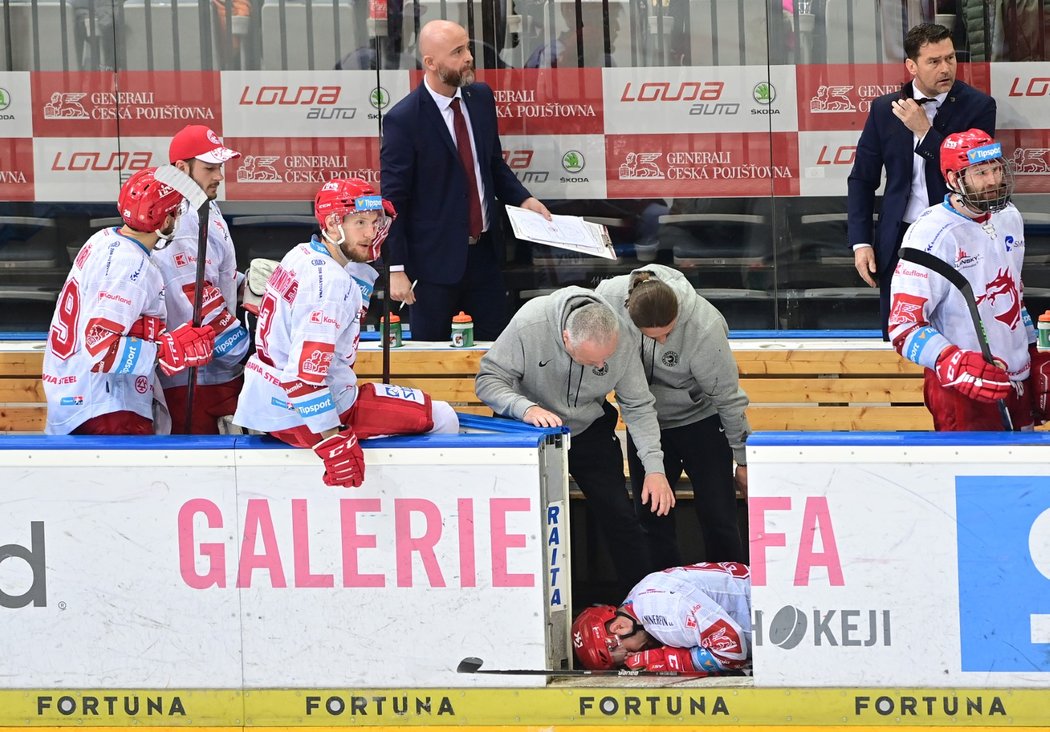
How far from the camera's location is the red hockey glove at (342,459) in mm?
3914

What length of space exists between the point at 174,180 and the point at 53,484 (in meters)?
1.04

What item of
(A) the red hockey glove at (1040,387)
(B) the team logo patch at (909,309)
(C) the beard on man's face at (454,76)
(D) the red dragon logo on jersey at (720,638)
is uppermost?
(C) the beard on man's face at (454,76)

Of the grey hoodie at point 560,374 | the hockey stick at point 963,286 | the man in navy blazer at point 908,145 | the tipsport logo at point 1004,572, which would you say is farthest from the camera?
the man in navy blazer at point 908,145

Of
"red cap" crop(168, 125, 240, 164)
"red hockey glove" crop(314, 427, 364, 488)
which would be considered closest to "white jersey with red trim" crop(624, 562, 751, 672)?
"red hockey glove" crop(314, 427, 364, 488)

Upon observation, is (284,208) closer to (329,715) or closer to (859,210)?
(859,210)

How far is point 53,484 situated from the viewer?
411 cm

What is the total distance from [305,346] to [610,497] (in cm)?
134

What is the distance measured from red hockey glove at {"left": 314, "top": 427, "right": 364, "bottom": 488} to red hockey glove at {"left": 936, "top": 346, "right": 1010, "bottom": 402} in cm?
171

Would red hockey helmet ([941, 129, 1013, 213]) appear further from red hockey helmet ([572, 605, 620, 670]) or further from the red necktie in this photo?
the red necktie

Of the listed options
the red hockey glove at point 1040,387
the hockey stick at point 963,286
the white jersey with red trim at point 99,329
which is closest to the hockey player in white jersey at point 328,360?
the white jersey with red trim at point 99,329

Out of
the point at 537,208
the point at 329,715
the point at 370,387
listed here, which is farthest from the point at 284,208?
the point at 329,715

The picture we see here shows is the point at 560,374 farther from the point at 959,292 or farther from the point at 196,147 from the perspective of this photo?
the point at 196,147

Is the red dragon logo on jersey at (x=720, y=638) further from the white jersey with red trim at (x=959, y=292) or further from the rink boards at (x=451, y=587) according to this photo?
the white jersey with red trim at (x=959, y=292)

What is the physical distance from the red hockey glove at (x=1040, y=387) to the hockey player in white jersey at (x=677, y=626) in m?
1.09
